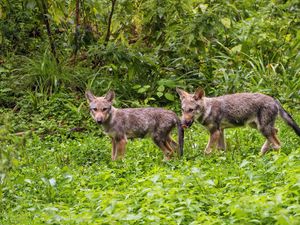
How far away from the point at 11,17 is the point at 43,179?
868cm

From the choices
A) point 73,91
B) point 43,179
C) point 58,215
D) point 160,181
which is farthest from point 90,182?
point 73,91

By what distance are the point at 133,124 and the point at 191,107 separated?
3.52 ft

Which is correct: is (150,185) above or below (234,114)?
above

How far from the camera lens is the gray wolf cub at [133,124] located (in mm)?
12539

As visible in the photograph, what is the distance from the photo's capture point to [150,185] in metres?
9.18

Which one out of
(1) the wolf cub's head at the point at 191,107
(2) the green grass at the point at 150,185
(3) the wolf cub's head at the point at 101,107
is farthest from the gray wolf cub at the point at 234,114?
(3) the wolf cub's head at the point at 101,107

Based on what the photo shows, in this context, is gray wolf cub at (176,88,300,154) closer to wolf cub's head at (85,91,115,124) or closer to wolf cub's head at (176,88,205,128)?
wolf cub's head at (176,88,205,128)

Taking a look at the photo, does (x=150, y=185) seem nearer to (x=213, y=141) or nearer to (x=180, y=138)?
(x=180, y=138)

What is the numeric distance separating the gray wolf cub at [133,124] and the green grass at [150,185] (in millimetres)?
234

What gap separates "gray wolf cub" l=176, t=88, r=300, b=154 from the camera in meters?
12.3

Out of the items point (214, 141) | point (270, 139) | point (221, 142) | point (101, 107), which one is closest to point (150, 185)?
point (214, 141)

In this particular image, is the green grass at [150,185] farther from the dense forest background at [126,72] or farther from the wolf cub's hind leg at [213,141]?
the wolf cub's hind leg at [213,141]

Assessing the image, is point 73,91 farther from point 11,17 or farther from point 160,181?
point 160,181

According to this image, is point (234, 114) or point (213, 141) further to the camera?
point (234, 114)
